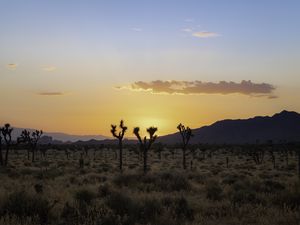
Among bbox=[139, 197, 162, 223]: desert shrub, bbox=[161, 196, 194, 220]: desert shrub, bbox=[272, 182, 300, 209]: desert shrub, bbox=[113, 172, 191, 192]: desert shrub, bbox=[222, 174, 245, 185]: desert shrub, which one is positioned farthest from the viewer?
bbox=[222, 174, 245, 185]: desert shrub

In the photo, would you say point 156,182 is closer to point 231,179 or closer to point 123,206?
point 231,179

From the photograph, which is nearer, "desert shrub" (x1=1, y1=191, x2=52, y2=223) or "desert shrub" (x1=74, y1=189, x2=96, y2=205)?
"desert shrub" (x1=1, y1=191, x2=52, y2=223)

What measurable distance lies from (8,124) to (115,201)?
129ft

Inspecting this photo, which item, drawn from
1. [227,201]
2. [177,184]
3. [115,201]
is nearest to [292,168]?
[177,184]

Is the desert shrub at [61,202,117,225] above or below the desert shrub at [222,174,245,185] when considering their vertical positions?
above

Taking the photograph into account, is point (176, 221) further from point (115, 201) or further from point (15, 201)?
point (15, 201)

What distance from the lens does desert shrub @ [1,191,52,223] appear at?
1291 centimetres

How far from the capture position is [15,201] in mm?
13508

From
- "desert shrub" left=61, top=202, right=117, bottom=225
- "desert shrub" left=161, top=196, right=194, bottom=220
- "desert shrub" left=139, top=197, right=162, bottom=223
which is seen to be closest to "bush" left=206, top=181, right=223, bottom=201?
"desert shrub" left=161, top=196, right=194, bottom=220

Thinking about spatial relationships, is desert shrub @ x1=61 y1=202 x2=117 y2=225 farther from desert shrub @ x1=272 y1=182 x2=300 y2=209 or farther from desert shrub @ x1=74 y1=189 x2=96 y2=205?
desert shrub @ x1=272 y1=182 x2=300 y2=209

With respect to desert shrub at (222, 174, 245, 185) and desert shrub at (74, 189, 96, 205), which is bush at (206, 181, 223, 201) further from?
desert shrub at (222, 174, 245, 185)

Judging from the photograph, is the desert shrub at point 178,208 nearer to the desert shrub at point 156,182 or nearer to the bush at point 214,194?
the bush at point 214,194

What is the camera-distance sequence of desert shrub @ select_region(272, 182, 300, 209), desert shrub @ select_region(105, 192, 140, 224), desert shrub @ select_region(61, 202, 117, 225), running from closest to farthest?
desert shrub @ select_region(61, 202, 117, 225) < desert shrub @ select_region(105, 192, 140, 224) < desert shrub @ select_region(272, 182, 300, 209)

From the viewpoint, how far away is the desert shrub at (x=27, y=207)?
12906mm
